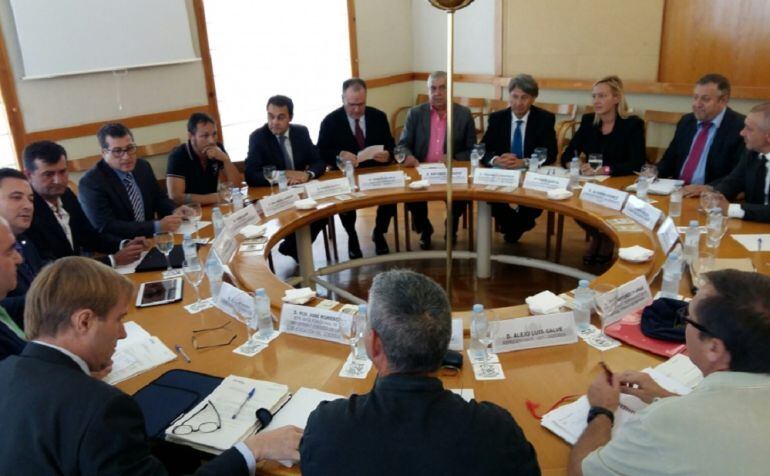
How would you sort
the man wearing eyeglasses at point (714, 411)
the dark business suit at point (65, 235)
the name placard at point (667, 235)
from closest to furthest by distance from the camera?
the man wearing eyeglasses at point (714, 411) < the name placard at point (667, 235) < the dark business suit at point (65, 235)

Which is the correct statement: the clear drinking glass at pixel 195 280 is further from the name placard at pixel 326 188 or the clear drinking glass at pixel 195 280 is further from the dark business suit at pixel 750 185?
the dark business suit at pixel 750 185

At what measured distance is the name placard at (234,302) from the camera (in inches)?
87.4

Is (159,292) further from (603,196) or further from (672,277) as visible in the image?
(603,196)

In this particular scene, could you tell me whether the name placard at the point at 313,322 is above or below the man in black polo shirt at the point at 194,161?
below

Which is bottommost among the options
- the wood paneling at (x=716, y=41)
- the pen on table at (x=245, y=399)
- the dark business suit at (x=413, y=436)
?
the pen on table at (x=245, y=399)

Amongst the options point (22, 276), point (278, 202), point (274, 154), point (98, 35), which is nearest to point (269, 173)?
point (278, 202)

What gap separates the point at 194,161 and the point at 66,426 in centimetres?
303

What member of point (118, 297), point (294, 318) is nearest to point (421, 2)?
point (294, 318)

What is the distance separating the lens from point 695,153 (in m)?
3.92

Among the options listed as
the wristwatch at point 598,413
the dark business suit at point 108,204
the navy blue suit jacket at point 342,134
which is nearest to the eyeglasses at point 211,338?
the wristwatch at point 598,413

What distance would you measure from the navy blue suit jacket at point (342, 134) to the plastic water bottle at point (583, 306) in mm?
2910

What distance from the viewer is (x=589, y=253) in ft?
15.1

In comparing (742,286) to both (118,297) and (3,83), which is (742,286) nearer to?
(118,297)

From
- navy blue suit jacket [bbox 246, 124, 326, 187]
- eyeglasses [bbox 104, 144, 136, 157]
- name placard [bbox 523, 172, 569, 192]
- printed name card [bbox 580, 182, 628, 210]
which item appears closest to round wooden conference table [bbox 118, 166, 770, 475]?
printed name card [bbox 580, 182, 628, 210]
